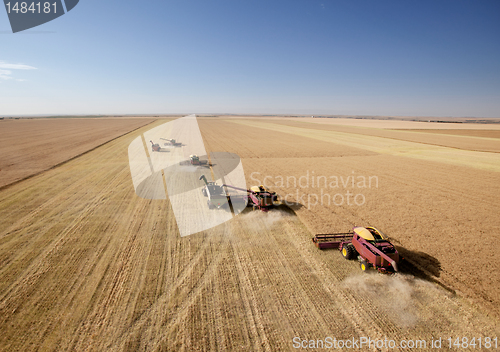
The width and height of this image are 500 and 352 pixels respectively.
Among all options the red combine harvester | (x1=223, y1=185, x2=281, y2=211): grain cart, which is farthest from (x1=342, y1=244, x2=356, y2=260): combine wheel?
(x1=223, y1=185, x2=281, y2=211): grain cart

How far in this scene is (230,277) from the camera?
324 inches

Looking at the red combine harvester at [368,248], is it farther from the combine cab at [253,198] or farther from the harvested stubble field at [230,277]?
the combine cab at [253,198]

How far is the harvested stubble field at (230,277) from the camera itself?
621 cm

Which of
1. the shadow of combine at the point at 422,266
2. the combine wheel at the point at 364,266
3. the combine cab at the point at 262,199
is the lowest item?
the shadow of combine at the point at 422,266

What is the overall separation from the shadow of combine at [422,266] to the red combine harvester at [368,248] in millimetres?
664

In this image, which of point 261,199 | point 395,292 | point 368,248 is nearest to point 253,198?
point 261,199

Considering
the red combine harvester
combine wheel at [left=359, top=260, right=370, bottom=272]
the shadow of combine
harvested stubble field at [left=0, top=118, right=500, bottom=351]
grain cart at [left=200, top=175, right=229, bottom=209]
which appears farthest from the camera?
grain cart at [left=200, top=175, right=229, bottom=209]

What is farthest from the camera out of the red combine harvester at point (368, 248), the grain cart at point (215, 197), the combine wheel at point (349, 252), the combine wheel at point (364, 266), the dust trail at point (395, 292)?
the grain cart at point (215, 197)

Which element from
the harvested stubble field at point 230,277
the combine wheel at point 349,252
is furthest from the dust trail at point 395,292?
the combine wheel at point 349,252

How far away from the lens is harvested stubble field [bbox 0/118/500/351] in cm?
621

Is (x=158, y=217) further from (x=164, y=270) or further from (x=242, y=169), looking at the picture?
(x=242, y=169)

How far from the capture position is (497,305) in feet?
23.6

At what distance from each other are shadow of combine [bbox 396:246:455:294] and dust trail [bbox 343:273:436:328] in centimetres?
41

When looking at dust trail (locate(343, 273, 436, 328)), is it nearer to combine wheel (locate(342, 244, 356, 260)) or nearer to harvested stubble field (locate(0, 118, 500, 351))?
harvested stubble field (locate(0, 118, 500, 351))
